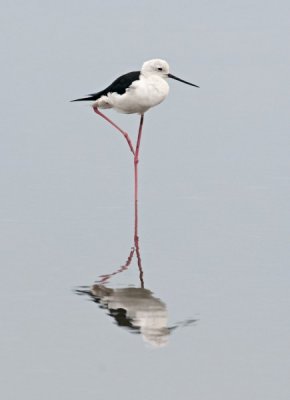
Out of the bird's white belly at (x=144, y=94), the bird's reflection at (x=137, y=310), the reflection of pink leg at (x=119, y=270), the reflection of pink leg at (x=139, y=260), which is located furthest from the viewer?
the bird's white belly at (x=144, y=94)

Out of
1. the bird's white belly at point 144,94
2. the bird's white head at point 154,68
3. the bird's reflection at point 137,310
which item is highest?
the bird's white head at point 154,68

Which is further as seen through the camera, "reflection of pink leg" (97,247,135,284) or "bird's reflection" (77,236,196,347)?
"reflection of pink leg" (97,247,135,284)

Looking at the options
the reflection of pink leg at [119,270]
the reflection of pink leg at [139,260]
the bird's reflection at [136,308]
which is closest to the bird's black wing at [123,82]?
the reflection of pink leg at [139,260]

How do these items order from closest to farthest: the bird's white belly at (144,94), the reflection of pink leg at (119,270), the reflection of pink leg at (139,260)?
1. the reflection of pink leg at (119,270)
2. the reflection of pink leg at (139,260)
3. the bird's white belly at (144,94)

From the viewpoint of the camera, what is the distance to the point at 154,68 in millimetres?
9570

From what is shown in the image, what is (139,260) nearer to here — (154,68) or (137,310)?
(137,310)

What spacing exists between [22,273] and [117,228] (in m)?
1.48

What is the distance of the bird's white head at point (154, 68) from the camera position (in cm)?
956

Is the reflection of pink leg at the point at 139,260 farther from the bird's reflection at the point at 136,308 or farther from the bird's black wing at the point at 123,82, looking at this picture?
the bird's black wing at the point at 123,82

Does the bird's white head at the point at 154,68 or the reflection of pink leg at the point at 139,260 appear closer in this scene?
the reflection of pink leg at the point at 139,260

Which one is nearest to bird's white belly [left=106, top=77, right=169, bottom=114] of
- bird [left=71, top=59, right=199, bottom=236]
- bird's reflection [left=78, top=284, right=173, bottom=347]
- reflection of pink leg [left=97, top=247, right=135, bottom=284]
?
bird [left=71, top=59, right=199, bottom=236]

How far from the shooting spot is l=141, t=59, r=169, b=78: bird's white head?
9.56m

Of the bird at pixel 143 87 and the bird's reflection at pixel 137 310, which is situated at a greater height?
the bird at pixel 143 87

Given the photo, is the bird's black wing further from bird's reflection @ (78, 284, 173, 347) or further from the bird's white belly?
bird's reflection @ (78, 284, 173, 347)
